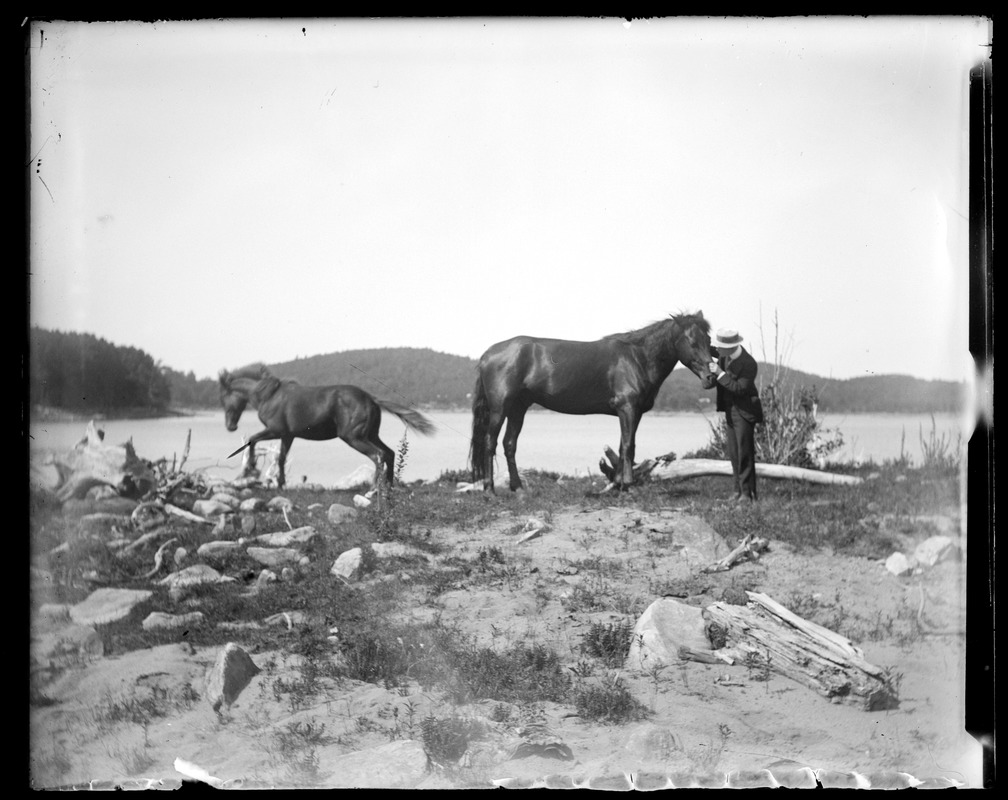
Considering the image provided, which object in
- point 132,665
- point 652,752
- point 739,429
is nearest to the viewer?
point 652,752

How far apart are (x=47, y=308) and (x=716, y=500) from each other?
5.30m

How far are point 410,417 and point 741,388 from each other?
2.56m

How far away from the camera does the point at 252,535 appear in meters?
6.00

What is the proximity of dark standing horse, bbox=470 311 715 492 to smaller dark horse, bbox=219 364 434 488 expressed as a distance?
536mm

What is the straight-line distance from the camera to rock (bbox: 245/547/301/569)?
589 cm

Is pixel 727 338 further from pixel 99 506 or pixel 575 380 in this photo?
pixel 99 506

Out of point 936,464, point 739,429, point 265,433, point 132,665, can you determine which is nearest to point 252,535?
point 265,433

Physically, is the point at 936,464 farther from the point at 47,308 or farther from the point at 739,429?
the point at 47,308

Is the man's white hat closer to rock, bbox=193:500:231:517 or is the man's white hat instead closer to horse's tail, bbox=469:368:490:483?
horse's tail, bbox=469:368:490:483

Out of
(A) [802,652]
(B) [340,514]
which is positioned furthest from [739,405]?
(B) [340,514]

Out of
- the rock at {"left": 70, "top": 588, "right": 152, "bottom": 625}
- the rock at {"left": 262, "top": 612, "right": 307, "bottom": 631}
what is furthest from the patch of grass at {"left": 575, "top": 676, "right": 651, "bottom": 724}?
the rock at {"left": 70, "top": 588, "right": 152, "bottom": 625}

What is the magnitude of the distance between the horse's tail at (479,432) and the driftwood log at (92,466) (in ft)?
8.48

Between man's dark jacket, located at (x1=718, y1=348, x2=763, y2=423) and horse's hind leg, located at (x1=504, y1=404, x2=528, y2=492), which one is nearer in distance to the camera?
man's dark jacket, located at (x1=718, y1=348, x2=763, y2=423)

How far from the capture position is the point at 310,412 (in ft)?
20.1
